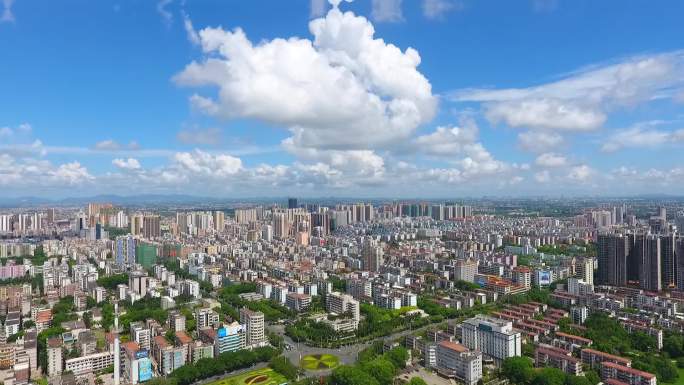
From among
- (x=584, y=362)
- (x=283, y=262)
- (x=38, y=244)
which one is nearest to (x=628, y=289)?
(x=584, y=362)

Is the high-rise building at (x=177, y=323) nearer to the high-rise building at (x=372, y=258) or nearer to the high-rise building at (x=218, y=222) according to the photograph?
the high-rise building at (x=372, y=258)

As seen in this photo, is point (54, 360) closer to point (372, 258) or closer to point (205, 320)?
point (205, 320)

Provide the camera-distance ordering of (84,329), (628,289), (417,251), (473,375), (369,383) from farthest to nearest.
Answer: (417,251)
(628,289)
(84,329)
(473,375)
(369,383)

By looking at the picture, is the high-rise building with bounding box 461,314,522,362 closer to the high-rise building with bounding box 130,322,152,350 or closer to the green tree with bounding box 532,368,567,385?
the green tree with bounding box 532,368,567,385

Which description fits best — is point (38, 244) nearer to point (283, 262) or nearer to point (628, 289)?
point (283, 262)

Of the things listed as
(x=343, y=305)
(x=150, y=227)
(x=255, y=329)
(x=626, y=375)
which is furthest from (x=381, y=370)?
(x=150, y=227)

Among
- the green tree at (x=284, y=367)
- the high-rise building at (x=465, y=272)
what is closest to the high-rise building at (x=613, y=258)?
the high-rise building at (x=465, y=272)

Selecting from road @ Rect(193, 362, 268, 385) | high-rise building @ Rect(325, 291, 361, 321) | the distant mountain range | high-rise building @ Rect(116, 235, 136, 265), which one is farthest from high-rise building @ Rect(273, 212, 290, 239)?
the distant mountain range
